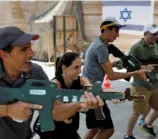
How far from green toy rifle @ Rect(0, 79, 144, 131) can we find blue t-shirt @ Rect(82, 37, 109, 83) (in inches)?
49.9

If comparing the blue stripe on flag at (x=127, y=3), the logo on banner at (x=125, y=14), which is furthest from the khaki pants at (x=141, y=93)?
the logo on banner at (x=125, y=14)

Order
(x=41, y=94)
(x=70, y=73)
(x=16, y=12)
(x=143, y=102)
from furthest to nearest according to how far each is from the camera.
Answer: (x=16, y=12) < (x=143, y=102) < (x=70, y=73) < (x=41, y=94)

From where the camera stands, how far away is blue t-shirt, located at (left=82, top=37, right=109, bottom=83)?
2834 millimetres

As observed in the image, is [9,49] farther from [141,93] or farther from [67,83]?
[141,93]

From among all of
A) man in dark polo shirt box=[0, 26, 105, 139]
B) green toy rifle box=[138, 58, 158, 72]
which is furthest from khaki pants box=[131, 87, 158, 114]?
man in dark polo shirt box=[0, 26, 105, 139]

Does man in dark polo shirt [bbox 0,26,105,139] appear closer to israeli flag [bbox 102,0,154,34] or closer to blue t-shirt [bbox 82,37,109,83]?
blue t-shirt [bbox 82,37,109,83]

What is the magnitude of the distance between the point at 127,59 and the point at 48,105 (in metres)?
1.76

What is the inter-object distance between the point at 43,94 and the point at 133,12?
267 inches

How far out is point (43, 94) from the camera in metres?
1.51

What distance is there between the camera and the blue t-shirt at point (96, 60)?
283cm

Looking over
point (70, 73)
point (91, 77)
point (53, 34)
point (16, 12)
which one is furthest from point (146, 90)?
point (16, 12)

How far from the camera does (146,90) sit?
3482mm

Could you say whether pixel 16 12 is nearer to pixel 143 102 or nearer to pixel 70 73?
pixel 143 102

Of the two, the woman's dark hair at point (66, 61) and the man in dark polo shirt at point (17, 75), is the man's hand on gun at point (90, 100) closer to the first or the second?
the man in dark polo shirt at point (17, 75)
